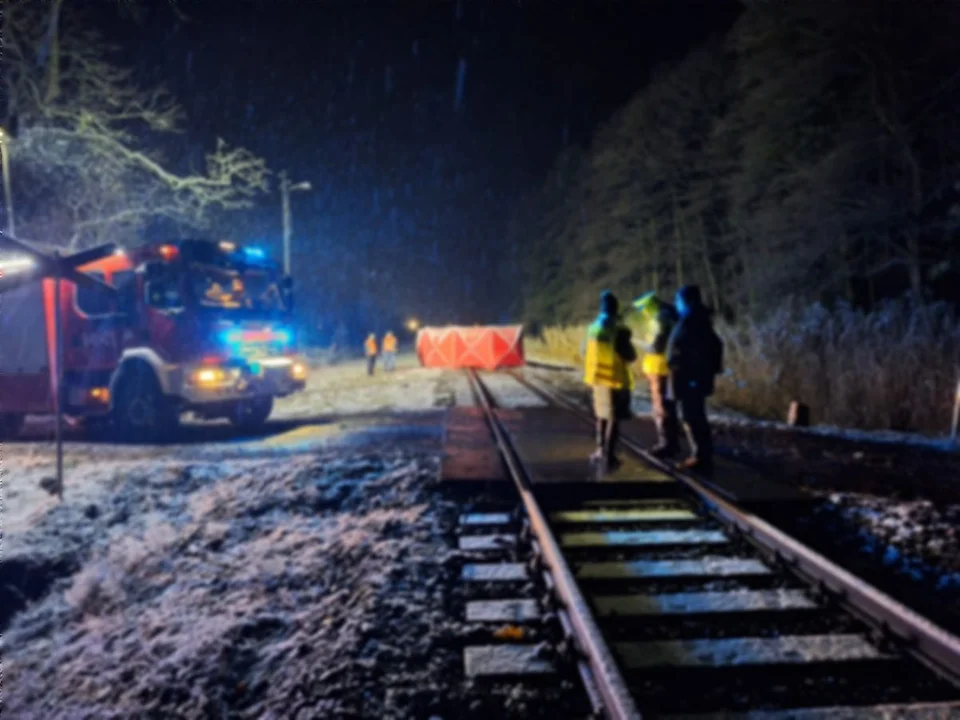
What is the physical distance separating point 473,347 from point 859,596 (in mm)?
22594

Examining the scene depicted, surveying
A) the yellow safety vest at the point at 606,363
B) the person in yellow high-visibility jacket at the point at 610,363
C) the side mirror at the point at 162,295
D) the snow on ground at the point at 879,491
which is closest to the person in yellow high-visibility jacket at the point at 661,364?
the person in yellow high-visibility jacket at the point at 610,363

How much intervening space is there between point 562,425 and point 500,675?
7058 mm

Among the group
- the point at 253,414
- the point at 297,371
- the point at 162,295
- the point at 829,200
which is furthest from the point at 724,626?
the point at 829,200

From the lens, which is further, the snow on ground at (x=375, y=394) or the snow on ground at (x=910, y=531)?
the snow on ground at (x=375, y=394)

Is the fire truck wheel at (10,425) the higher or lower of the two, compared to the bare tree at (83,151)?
lower

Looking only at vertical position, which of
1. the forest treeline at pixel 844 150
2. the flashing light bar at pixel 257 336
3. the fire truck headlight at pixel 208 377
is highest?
the forest treeline at pixel 844 150

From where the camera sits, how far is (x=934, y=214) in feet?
52.1

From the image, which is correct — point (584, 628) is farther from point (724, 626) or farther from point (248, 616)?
point (248, 616)

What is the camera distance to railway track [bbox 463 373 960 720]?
286 cm

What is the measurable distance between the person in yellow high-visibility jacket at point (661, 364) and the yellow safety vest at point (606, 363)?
70 centimetres

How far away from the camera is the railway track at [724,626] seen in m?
2.86

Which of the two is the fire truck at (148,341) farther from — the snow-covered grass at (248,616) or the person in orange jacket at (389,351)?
the person in orange jacket at (389,351)

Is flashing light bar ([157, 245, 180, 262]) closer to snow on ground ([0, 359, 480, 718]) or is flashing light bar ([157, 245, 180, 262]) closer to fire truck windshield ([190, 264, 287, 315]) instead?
fire truck windshield ([190, 264, 287, 315])

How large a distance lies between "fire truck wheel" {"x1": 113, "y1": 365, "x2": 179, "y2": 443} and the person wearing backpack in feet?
26.7
